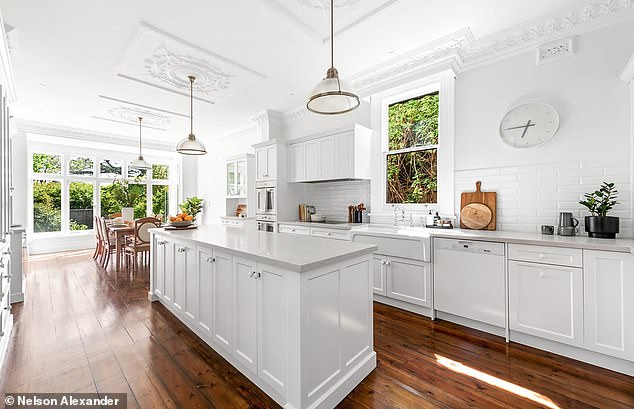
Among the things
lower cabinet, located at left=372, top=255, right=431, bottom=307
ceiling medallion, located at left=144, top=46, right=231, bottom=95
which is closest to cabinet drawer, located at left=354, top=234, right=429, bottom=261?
lower cabinet, located at left=372, top=255, right=431, bottom=307

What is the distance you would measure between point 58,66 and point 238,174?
3.47 meters

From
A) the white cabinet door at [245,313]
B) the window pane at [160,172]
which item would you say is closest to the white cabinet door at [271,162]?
the white cabinet door at [245,313]

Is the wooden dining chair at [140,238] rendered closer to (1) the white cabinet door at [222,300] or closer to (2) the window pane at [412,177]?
(1) the white cabinet door at [222,300]

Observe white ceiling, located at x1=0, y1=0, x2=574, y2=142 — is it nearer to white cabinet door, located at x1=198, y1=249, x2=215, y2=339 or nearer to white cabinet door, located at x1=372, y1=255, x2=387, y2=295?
white cabinet door, located at x1=198, y1=249, x2=215, y2=339

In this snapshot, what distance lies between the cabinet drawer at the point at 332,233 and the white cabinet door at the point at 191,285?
1936mm

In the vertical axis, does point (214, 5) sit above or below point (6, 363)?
above

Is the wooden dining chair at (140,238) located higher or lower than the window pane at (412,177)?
lower

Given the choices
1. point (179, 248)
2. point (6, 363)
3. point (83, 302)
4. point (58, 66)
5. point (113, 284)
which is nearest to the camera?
point (6, 363)

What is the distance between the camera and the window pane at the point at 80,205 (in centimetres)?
718

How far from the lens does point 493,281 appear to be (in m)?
2.53

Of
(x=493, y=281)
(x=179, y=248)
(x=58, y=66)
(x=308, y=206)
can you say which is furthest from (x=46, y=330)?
(x=493, y=281)

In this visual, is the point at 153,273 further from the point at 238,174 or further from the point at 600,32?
the point at 600,32

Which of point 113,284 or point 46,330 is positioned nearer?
point 46,330

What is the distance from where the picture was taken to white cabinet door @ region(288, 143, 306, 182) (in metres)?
4.92
